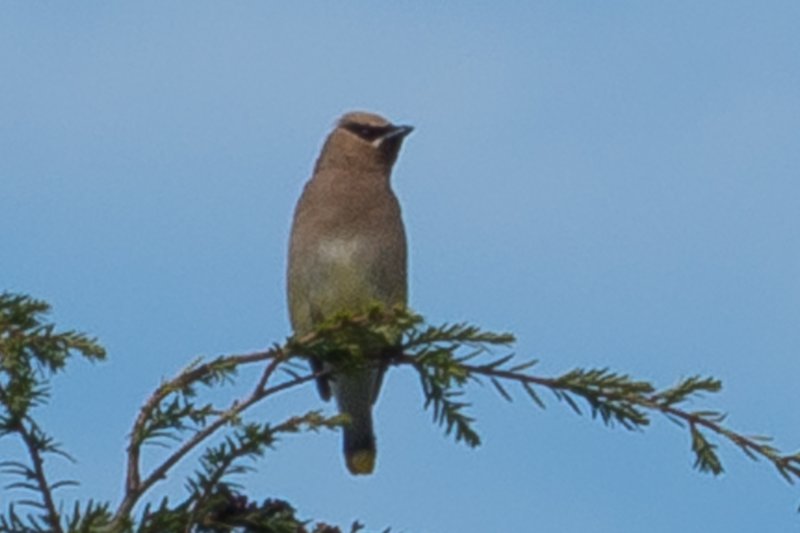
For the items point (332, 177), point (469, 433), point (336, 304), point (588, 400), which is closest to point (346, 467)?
point (336, 304)

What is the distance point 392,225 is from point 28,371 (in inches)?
129

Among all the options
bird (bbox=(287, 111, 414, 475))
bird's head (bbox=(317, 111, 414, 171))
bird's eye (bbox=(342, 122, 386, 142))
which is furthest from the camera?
bird's eye (bbox=(342, 122, 386, 142))

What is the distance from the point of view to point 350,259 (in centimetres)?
612

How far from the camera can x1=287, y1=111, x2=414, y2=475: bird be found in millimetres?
6109

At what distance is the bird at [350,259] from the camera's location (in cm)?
611

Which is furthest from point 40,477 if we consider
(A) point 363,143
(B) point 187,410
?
(A) point 363,143

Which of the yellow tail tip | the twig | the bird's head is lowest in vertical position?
the twig

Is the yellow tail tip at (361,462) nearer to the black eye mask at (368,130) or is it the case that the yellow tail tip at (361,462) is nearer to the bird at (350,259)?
the bird at (350,259)

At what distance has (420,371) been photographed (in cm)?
355

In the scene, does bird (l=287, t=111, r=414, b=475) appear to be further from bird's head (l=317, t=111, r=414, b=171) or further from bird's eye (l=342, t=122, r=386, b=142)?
bird's eye (l=342, t=122, r=386, b=142)

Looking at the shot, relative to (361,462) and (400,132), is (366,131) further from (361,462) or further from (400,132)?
(361,462)

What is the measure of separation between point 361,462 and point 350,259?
735mm

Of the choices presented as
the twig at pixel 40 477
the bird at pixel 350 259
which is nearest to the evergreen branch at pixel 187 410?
the twig at pixel 40 477

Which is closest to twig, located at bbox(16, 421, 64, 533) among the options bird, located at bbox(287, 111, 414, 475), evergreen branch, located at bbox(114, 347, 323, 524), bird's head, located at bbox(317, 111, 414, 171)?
evergreen branch, located at bbox(114, 347, 323, 524)
